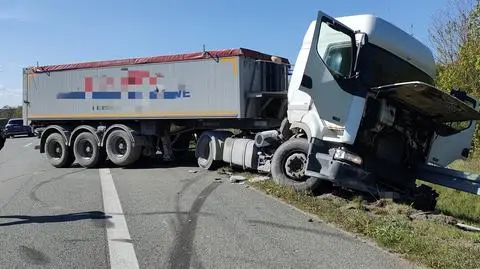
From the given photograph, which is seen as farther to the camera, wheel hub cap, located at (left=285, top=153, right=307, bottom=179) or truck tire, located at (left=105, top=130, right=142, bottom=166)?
truck tire, located at (left=105, top=130, right=142, bottom=166)

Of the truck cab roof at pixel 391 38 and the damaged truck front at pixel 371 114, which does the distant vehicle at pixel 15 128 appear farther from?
the truck cab roof at pixel 391 38

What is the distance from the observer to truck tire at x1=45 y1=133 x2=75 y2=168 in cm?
1669

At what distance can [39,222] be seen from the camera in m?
7.95

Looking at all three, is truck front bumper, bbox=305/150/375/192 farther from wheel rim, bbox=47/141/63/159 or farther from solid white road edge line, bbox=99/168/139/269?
wheel rim, bbox=47/141/63/159

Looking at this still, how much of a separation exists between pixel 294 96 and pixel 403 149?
218 centimetres

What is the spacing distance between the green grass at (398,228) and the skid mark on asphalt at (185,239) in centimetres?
160

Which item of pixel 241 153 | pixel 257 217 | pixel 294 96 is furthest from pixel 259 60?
pixel 257 217

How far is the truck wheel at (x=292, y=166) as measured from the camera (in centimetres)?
1016

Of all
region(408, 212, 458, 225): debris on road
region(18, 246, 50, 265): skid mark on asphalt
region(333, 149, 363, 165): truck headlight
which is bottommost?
region(18, 246, 50, 265): skid mark on asphalt

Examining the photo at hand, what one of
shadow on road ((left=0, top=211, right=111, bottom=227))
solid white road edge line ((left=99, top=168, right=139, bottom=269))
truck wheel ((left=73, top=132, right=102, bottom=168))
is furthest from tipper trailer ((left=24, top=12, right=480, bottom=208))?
shadow on road ((left=0, top=211, right=111, bottom=227))

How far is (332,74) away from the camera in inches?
359

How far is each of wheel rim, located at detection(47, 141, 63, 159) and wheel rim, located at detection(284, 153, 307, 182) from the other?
904 centimetres

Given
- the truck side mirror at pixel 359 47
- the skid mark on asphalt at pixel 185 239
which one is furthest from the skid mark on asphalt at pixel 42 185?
the truck side mirror at pixel 359 47

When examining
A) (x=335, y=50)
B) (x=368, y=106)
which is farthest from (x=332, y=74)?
(x=368, y=106)
